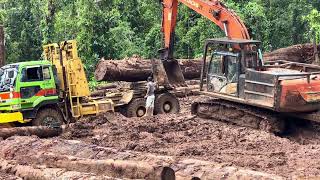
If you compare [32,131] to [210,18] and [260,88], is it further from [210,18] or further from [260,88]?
[210,18]

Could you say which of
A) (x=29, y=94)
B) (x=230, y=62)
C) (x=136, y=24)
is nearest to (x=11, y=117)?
(x=29, y=94)

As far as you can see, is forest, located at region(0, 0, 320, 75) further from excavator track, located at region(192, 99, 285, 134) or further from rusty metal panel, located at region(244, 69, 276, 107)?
rusty metal panel, located at region(244, 69, 276, 107)

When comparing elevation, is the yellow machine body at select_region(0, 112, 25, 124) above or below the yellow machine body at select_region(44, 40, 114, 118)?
below

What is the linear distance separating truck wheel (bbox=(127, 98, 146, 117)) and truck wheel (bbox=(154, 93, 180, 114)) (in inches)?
16.3

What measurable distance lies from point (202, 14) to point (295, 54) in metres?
7.13

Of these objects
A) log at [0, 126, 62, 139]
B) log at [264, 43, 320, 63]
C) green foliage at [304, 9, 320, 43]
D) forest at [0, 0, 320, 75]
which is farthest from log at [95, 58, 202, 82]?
green foliage at [304, 9, 320, 43]

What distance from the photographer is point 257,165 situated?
9125 mm

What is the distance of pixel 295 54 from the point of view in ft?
70.4

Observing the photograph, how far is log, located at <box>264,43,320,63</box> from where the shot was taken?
69.4 ft

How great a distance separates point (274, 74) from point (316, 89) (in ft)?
3.48

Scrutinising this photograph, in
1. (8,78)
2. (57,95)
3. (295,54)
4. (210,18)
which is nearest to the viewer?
(8,78)

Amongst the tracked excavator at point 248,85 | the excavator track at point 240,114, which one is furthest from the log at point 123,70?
the excavator track at point 240,114

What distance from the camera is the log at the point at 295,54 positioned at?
21.2 meters

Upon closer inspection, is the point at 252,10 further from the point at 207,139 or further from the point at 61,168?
the point at 61,168
